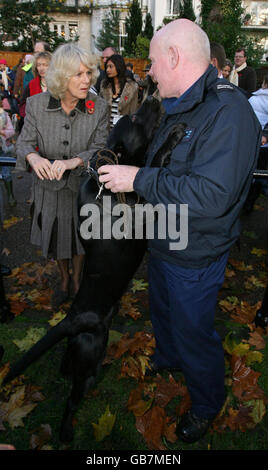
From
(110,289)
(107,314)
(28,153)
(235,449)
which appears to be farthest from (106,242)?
(235,449)

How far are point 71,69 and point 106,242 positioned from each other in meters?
1.31

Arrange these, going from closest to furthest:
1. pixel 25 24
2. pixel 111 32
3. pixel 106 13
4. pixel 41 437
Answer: pixel 41 437 < pixel 25 24 < pixel 111 32 < pixel 106 13

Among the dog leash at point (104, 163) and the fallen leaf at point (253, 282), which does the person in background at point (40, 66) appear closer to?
the dog leash at point (104, 163)

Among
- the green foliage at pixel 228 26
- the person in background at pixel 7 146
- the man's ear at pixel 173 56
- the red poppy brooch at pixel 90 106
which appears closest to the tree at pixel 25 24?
the green foliage at pixel 228 26

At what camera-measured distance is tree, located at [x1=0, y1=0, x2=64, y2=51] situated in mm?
26219

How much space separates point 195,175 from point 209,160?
0.28 ft

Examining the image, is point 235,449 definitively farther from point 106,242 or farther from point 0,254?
point 0,254

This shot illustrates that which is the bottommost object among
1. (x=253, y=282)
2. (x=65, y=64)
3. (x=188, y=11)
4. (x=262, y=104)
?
(x=253, y=282)

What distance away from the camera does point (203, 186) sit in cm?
140

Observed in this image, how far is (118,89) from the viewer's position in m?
5.66

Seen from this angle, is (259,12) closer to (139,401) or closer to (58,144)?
(58,144)

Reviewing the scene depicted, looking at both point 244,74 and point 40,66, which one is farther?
point 244,74

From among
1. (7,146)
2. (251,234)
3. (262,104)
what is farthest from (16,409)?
(262,104)

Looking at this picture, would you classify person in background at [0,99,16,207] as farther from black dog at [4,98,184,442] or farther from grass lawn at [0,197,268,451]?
black dog at [4,98,184,442]
